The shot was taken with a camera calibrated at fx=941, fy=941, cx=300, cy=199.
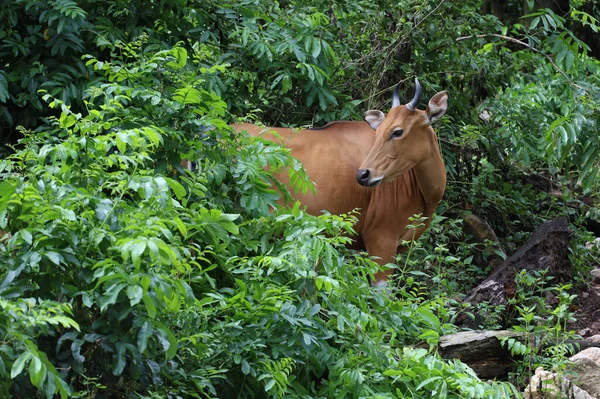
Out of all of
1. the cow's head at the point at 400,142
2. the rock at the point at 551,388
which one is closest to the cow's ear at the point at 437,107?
the cow's head at the point at 400,142

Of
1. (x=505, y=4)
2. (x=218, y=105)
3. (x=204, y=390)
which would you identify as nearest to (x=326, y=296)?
(x=204, y=390)

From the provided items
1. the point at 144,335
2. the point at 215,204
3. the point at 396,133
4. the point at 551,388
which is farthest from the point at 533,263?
the point at 144,335

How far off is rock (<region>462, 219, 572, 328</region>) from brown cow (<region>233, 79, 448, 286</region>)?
0.72 metres

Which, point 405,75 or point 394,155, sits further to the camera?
point 405,75

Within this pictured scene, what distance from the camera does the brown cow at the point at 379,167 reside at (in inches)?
285

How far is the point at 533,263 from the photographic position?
8.04 m

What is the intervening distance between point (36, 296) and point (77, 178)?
28.8 inches

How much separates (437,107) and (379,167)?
2.24ft

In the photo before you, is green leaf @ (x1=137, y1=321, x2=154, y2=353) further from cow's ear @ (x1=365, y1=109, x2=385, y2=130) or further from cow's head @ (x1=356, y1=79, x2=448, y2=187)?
cow's ear @ (x1=365, y1=109, x2=385, y2=130)

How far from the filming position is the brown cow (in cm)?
723

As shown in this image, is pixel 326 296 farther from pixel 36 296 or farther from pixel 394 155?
pixel 394 155

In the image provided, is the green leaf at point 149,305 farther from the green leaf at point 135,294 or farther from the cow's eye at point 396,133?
the cow's eye at point 396,133

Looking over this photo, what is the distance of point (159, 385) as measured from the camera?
170 inches

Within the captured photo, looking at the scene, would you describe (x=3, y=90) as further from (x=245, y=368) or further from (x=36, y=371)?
(x=36, y=371)
